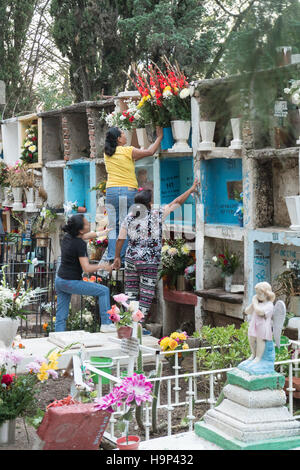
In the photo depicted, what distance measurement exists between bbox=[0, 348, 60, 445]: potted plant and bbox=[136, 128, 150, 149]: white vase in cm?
452

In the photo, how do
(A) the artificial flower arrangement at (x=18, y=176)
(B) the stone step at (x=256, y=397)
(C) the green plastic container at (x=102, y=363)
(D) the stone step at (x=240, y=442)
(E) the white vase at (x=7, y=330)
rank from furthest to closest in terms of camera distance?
(A) the artificial flower arrangement at (x=18, y=176), (E) the white vase at (x=7, y=330), (C) the green plastic container at (x=102, y=363), (B) the stone step at (x=256, y=397), (D) the stone step at (x=240, y=442)

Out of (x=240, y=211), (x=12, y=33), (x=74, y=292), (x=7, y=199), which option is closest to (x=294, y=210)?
(x=240, y=211)

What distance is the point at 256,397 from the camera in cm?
398

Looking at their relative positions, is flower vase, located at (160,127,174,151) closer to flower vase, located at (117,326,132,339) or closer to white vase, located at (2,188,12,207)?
flower vase, located at (117,326,132,339)

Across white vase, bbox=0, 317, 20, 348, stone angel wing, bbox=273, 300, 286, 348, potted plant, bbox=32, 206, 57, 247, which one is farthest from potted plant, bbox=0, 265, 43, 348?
potted plant, bbox=32, 206, 57, 247

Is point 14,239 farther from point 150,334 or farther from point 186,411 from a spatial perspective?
point 186,411

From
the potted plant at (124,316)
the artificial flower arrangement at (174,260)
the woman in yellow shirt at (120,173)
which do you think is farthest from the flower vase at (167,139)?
the potted plant at (124,316)

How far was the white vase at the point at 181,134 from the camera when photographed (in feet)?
27.6

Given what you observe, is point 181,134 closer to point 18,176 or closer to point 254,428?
point 18,176

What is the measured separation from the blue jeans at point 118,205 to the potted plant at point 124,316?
7.05 feet

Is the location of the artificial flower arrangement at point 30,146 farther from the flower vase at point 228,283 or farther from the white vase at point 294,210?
the white vase at point 294,210
